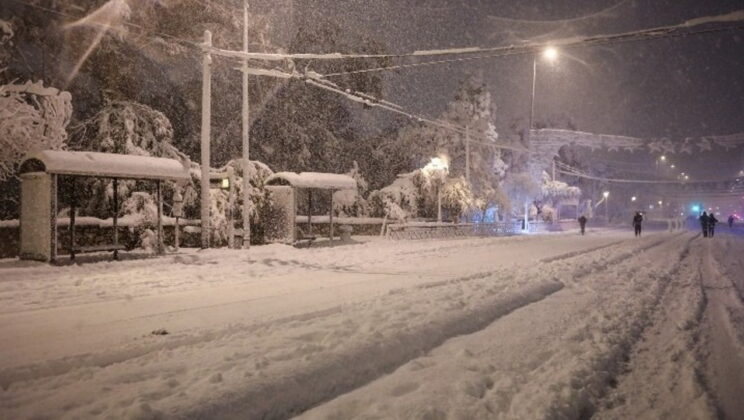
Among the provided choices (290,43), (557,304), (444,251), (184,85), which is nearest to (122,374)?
(557,304)

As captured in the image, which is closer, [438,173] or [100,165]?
[100,165]

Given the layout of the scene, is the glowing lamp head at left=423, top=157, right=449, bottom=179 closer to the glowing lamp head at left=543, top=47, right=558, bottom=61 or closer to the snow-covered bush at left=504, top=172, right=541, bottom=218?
the glowing lamp head at left=543, top=47, right=558, bottom=61

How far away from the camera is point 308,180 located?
79.7 feet

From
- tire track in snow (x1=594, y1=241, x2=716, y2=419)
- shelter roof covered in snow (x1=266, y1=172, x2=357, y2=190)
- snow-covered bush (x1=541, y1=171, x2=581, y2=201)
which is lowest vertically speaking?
tire track in snow (x1=594, y1=241, x2=716, y2=419)

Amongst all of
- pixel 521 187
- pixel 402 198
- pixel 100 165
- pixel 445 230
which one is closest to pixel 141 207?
pixel 100 165

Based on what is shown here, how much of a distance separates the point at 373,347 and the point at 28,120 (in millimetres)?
17623

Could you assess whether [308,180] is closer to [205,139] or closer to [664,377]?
[205,139]

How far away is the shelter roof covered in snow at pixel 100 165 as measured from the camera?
1556 centimetres

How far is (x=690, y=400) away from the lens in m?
5.16

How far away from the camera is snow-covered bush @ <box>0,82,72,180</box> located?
1781cm

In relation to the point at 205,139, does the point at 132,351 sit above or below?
below

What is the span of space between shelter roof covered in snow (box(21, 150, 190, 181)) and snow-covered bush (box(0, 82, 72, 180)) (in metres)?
1.96

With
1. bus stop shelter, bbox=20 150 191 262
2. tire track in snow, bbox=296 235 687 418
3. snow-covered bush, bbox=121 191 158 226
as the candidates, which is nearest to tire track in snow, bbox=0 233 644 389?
tire track in snow, bbox=296 235 687 418

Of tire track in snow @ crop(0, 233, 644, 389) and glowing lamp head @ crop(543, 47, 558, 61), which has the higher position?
glowing lamp head @ crop(543, 47, 558, 61)
